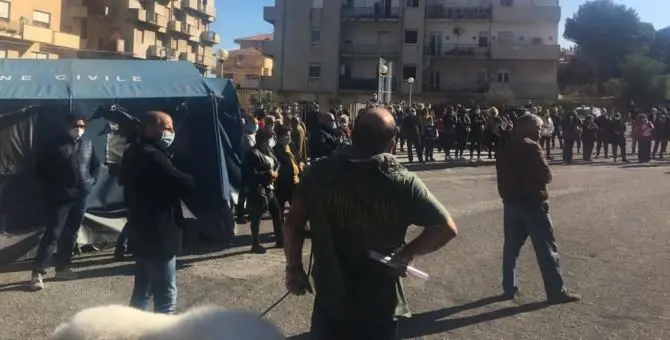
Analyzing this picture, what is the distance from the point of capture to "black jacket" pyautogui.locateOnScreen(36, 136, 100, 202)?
7184mm

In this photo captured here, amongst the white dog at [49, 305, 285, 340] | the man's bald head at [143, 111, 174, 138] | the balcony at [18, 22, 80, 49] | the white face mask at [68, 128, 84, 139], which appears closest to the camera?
the white dog at [49, 305, 285, 340]

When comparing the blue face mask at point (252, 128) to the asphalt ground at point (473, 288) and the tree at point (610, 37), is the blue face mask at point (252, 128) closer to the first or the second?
the asphalt ground at point (473, 288)

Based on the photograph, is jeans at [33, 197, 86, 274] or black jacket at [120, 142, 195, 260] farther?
jeans at [33, 197, 86, 274]

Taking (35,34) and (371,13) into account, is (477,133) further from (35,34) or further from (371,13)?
(371,13)

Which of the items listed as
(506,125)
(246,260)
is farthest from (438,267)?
(506,125)

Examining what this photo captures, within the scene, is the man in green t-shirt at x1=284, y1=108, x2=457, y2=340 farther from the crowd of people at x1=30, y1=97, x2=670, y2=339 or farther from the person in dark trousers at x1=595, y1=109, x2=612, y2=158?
the person in dark trousers at x1=595, y1=109, x2=612, y2=158

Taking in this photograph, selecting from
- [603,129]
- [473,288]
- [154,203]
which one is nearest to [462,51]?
[603,129]

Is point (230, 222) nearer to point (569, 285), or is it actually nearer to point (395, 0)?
point (569, 285)

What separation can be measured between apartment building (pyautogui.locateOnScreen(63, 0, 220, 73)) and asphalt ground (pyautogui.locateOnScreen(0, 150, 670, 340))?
42.0m

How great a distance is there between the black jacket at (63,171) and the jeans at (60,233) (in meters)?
0.09

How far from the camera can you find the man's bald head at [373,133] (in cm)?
328

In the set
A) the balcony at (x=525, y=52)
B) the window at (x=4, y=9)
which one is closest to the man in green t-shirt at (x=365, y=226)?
the window at (x=4, y=9)

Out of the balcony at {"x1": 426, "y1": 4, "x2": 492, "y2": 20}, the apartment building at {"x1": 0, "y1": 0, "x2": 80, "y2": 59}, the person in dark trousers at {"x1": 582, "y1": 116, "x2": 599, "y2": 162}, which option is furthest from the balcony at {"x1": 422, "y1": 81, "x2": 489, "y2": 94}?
the person in dark trousers at {"x1": 582, "y1": 116, "x2": 599, "y2": 162}

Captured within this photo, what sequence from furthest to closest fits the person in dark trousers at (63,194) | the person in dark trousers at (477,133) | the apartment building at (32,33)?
the apartment building at (32,33) < the person in dark trousers at (477,133) < the person in dark trousers at (63,194)
